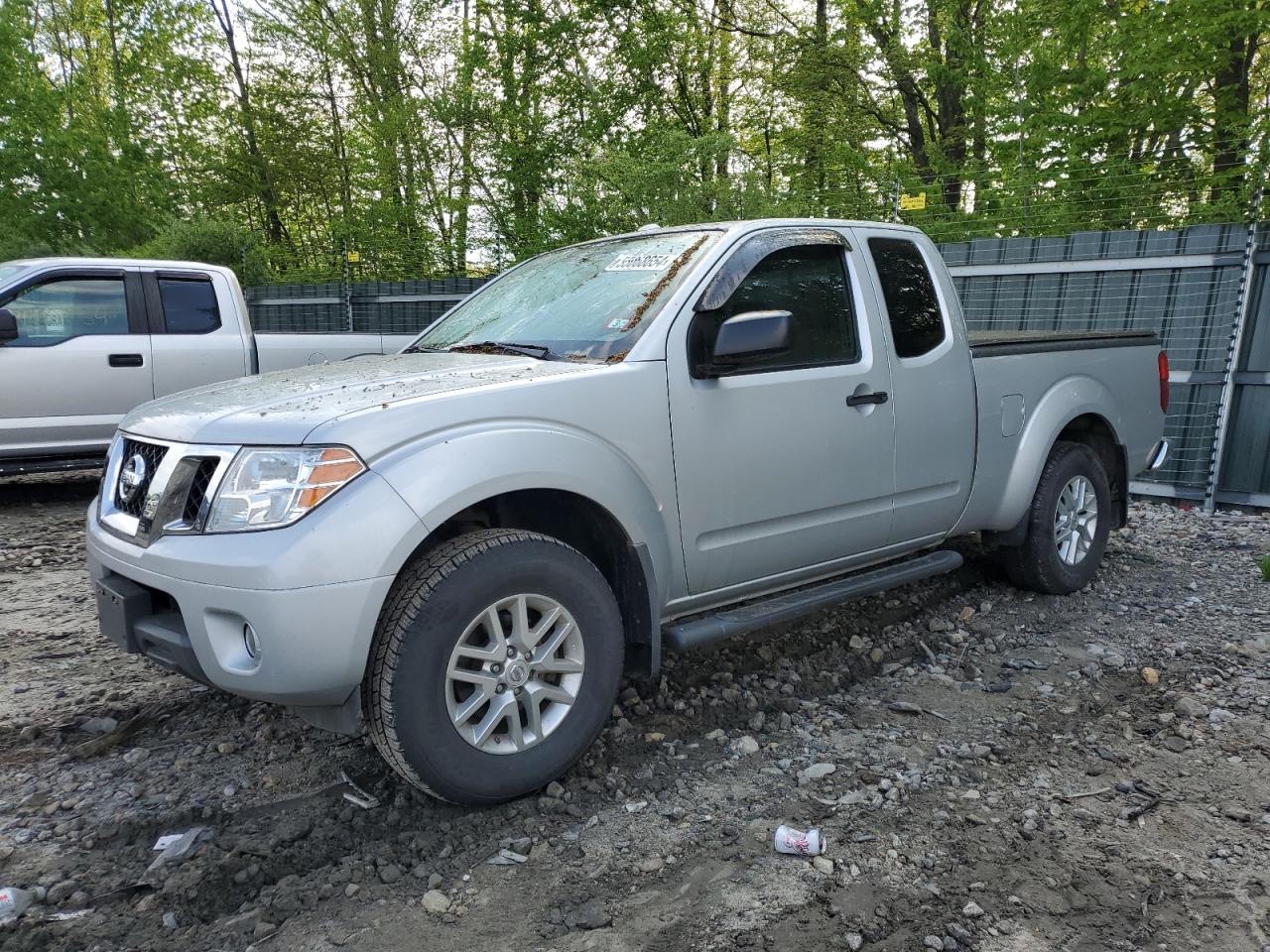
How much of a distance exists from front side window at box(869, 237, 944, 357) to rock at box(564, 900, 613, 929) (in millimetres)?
2595

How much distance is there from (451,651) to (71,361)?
5977mm

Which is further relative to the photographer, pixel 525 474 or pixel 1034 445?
pixel 1034 445

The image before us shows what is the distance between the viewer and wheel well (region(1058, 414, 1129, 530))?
505 cm

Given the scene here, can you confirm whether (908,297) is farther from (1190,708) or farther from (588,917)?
(588,917)

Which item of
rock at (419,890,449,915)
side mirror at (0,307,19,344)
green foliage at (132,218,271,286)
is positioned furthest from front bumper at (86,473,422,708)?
green foliage at (132,218,271,286)

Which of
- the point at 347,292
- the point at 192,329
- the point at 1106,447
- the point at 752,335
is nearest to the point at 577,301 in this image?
the point at 752,335

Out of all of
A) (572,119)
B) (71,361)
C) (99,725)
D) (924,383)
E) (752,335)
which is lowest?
(99,725)

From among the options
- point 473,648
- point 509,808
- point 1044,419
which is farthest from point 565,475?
point 1044,419

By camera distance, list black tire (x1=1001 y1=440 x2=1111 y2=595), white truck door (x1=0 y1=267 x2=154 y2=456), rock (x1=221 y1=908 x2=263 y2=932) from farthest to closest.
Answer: white truck door (x1=0 y1=267 x2=154 y2=456) → black tire (x1=1001 y1=440 x2=1111 y2=595) → rock (x1=221 y1=908 x2=263 y2=932)

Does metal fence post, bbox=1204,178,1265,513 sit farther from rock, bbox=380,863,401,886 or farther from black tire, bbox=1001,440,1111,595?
rock, bbox=380,863,401,886

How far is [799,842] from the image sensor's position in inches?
103

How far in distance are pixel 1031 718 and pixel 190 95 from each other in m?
24.7

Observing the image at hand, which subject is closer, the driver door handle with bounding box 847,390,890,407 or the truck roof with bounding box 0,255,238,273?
the driver door handle with bounding box 847,390,890,407

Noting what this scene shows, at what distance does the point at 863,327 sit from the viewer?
385 cm
